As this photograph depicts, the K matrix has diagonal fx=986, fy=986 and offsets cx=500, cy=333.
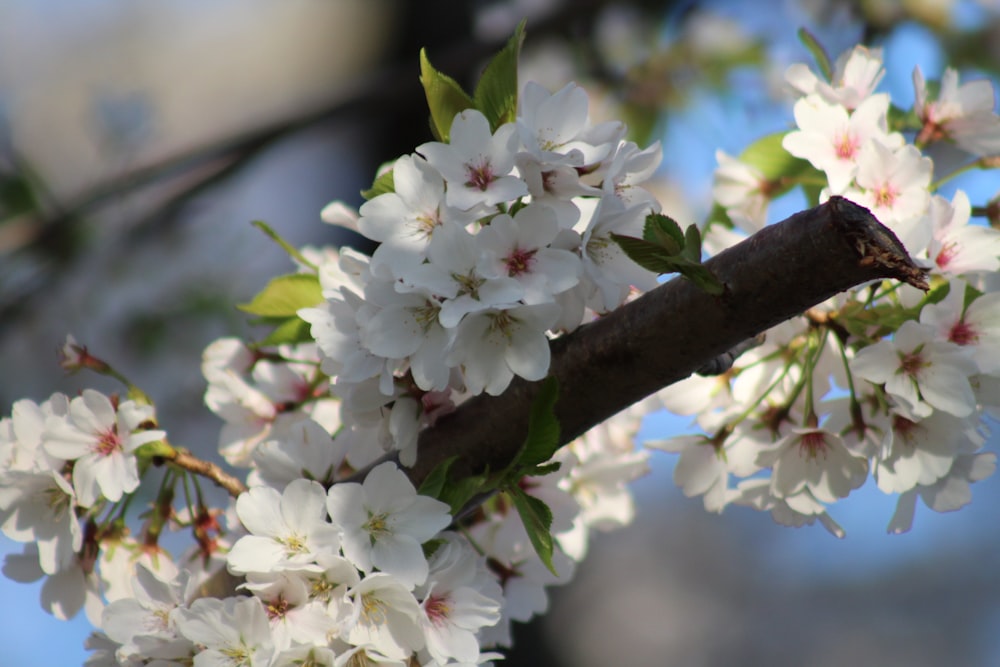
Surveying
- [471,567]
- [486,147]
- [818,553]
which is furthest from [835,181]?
[818,553]

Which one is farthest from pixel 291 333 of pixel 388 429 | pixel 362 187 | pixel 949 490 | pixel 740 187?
pixel 362 187

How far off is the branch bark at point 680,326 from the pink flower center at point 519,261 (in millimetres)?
76

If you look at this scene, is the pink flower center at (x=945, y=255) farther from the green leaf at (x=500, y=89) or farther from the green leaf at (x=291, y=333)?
the green leaf at (x=291, y=333)

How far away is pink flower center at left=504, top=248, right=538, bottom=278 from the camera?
0.57 metres

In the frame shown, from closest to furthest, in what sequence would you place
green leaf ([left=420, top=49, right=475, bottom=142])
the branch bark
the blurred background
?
the branch bark, green leaf ([left=420, top=49, right=475, bottom=142]), the blurred background

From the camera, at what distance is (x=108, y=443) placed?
2.20 ft

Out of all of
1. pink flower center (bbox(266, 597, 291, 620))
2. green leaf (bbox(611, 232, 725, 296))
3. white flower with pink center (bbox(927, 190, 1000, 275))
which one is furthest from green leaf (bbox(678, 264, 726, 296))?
pink flower center (bbox(266, 597, 291, 620))

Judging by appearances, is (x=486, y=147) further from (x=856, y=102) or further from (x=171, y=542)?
(x=171, y=542)

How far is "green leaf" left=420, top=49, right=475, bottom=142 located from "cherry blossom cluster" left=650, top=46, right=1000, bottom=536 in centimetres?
23

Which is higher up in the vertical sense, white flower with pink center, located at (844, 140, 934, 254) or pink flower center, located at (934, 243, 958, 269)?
white flower with pink center, located at (844, 140, 934, 254)

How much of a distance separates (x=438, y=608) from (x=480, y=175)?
0.88 ft

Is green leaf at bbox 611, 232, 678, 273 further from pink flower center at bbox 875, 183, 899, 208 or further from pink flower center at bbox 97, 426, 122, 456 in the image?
pink flower center at bbox 97, 426, 122, 456

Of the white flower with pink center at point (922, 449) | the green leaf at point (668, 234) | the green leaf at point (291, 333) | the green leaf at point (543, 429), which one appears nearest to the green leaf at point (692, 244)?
the green leaf at point (668, 234)

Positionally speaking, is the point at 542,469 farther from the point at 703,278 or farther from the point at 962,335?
the point at 962,335
